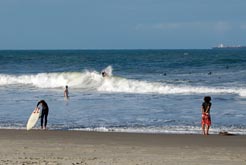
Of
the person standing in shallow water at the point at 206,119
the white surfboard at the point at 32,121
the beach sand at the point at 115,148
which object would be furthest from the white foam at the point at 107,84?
the beach sand at the point at 115,148

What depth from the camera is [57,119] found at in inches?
824

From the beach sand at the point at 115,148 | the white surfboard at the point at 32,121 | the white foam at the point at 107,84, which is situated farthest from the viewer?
the white foam at the point at 107,84

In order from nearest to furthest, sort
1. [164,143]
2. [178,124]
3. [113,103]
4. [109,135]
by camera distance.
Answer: [164,143]
[109,135]
[178,124]
[113,103]

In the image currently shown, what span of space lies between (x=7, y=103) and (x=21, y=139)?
12039 millimetres

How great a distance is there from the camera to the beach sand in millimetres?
11703

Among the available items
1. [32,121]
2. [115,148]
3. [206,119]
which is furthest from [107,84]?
[115,148]

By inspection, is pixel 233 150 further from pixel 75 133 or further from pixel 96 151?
pixel 75 133

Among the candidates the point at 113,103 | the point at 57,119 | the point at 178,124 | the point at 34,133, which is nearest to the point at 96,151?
the point at 34,133

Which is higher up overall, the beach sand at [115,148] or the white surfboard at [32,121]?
the white surfboard at [32,121]

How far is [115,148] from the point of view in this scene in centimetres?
1356

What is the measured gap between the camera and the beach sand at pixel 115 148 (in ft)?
38.4

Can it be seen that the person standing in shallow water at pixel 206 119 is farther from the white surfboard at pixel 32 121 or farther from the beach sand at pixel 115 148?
the white surfboard at pixel 32 121

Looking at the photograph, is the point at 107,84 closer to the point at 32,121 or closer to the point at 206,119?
the point at 32,121

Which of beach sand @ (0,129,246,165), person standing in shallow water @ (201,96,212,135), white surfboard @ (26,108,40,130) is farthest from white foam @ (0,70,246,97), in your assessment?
beach sand @ (0,129,246,165)
